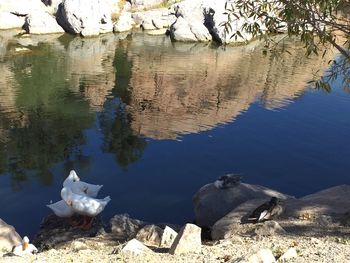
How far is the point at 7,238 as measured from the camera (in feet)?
60.1

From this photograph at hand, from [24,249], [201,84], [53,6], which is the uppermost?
[53,6]

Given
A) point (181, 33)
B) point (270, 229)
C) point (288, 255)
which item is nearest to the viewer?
point (288, 255)

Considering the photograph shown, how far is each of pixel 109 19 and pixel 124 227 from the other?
57.6m

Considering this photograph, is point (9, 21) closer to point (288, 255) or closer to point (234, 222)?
point (234, 222)

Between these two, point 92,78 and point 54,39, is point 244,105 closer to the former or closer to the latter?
point 92,78

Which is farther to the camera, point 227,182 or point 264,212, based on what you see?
point 227,182

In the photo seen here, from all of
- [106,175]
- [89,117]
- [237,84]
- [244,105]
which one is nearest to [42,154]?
[106,175]

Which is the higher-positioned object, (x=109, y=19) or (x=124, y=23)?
(x=109, y=19)

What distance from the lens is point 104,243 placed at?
1792cm

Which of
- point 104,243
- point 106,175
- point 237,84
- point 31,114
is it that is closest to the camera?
point 104,243

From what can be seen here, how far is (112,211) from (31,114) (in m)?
14.8

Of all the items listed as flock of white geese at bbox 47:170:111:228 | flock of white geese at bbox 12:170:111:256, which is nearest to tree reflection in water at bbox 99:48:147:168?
flock of white geese at bbox 47:170:111:228

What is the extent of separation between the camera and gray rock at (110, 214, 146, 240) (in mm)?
19109

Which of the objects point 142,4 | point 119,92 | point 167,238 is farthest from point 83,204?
point 142,4
